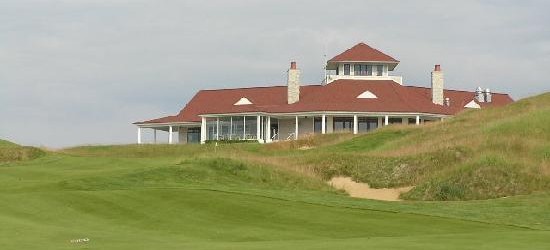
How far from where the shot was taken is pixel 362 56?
85938mm

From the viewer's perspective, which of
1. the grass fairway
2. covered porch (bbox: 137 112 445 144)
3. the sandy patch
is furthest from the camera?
covered porch (bbox: 137 112 445 144)

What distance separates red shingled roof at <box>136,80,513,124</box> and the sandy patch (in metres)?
29.9

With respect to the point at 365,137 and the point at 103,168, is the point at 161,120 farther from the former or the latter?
the point at 103,168

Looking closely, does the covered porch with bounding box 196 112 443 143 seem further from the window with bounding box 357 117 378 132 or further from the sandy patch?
the sandy patch

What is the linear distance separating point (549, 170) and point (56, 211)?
25536 millimetres

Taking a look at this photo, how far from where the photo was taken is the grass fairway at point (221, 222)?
61.3ft

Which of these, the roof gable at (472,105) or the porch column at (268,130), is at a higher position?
the roof gable at (472,105)

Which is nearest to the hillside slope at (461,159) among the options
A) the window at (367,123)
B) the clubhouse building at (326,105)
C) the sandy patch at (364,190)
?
the sandy patch at (364,190)

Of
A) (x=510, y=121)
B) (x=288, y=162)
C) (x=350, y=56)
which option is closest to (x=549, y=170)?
(x=510, y=121)

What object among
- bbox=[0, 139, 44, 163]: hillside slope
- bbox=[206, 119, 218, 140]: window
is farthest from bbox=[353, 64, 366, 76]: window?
bbox=[0, 139, 44, 163]: hillside slope

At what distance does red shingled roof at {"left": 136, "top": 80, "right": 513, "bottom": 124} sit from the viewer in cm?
7712

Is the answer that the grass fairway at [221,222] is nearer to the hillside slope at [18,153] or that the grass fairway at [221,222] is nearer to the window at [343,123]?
the hillside slope at [18,153]

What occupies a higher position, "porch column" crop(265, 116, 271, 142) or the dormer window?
the dormer window

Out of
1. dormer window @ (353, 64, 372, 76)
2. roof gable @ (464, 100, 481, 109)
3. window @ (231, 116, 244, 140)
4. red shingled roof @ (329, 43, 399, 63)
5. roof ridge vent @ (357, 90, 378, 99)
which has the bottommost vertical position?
window @ (231, 116, 244, 140)
